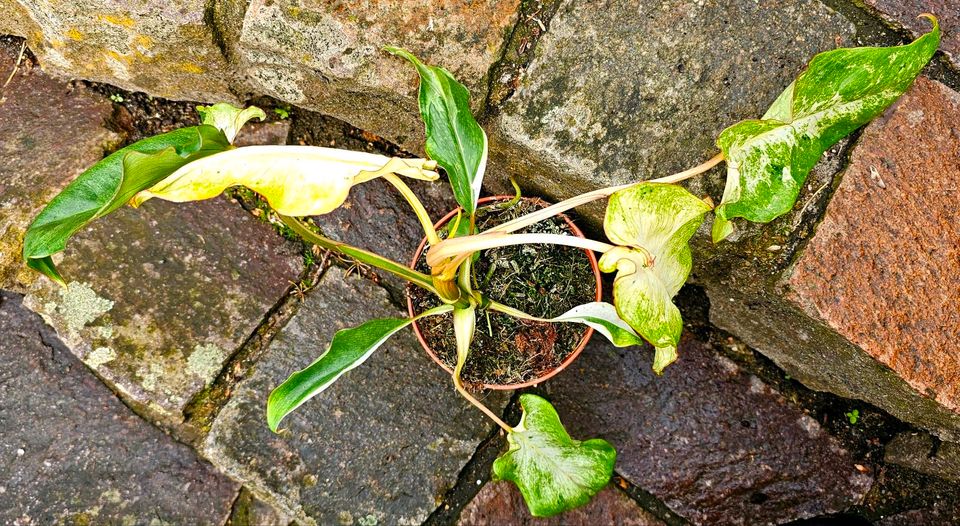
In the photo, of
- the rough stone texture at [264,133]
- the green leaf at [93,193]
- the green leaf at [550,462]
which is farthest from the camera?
the rough stone texture at [264,133]

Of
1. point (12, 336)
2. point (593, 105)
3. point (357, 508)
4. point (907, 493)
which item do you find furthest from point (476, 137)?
point (907, 493)

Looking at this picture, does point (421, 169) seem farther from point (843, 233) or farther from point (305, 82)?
point (843, 233)

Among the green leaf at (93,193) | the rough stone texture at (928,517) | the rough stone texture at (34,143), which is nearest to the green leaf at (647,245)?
the green leaf at (93,193)

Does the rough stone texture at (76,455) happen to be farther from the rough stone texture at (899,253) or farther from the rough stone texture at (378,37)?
the rough stone texture at (899,253)

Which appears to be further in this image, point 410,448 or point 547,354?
point 410,448

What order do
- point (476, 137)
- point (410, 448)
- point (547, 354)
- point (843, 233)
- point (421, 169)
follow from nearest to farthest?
point (421, 169) → point (476, 137) → point (843, 233) → point (547, 354) → point (410, 448)

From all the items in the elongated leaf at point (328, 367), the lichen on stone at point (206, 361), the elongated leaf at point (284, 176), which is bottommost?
the lichen on stone at point (206, 361)

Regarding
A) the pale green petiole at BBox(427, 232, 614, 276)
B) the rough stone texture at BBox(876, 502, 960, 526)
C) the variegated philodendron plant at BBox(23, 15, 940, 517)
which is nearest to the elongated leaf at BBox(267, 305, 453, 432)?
the variegated philodendron plant at BBox(23, 15, 940, 517)

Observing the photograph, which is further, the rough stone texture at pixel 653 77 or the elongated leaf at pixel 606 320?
the rough stone texture at pixel 653 77

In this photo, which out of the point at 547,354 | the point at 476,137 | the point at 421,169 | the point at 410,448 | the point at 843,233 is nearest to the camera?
the point at 421,169
